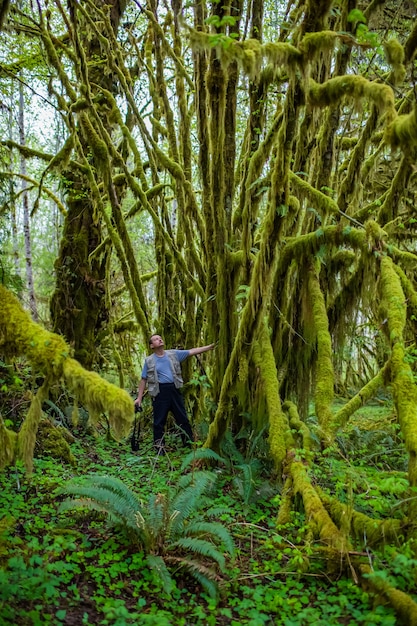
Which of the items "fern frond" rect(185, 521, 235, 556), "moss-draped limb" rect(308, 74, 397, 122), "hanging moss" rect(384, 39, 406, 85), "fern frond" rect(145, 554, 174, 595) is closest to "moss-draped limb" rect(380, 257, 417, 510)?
"fern frond" rect(185, 521, 235, 556)

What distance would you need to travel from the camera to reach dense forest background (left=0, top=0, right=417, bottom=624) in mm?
3227

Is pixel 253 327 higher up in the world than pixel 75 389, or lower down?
higher up

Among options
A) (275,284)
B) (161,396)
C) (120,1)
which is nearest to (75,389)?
(275,284)

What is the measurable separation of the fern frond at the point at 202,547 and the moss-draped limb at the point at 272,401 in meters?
1.19

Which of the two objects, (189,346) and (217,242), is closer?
(217,242)

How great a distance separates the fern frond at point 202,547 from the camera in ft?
11.6

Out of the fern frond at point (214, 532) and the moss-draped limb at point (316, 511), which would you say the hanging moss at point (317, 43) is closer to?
the moss-draped limb at point (316, 511)

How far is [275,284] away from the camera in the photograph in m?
5.64

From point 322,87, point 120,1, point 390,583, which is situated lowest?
point 390,583

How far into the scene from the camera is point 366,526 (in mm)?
3629

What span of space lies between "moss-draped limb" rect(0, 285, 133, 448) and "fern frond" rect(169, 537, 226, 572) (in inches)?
61.3

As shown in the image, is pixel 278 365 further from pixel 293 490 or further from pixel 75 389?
pixel 75 389

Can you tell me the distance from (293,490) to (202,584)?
1.14 metres

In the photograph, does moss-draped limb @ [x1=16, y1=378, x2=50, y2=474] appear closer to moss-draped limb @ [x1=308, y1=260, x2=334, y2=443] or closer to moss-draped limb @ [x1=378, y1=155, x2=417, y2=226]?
moss-draped limb @ [x1=308, y1=260, x2=334, y2=443]
